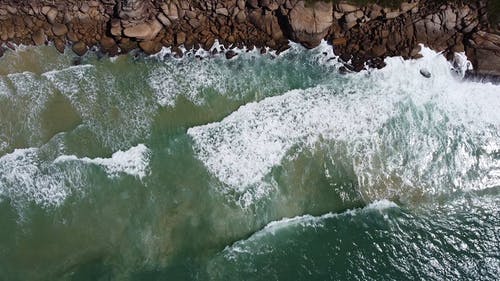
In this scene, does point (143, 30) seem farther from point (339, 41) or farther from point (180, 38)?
point (339, 41)

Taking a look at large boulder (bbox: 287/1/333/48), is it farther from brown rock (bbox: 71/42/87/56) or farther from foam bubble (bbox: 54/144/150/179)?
brown rock (bbox: 71/42/87/56)

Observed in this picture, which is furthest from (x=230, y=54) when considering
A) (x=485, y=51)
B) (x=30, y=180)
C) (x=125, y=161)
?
(x=485, y=51)

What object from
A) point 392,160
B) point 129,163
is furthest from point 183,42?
point 392,160

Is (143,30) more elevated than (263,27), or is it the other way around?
(143,30)

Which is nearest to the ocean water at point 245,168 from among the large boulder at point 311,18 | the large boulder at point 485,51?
the large boulder at point 485,51

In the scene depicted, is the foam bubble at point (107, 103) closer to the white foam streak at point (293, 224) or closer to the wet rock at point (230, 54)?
the wet rock at point (230, 54)

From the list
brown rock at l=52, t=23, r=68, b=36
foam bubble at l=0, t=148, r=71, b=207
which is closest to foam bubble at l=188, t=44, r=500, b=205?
foam bubble at l=0, t=148, r=71, b=207
